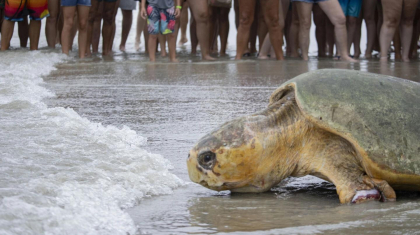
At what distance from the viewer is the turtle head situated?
217 centimetres

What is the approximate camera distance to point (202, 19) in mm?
7953

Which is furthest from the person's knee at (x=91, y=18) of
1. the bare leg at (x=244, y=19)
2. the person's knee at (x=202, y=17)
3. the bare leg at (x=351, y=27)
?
the bare leg at (x=351, y=27)

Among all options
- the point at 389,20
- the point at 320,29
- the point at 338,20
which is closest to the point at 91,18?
the point at 320,29

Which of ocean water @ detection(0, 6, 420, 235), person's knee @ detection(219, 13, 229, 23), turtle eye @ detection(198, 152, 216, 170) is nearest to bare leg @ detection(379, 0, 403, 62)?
person's knee @ detection(219, 13, 229, 23)

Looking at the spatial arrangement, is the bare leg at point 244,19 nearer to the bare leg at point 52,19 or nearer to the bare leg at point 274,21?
the bare leg at point 274,21

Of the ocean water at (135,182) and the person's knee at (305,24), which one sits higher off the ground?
the person's knee at (305,24)

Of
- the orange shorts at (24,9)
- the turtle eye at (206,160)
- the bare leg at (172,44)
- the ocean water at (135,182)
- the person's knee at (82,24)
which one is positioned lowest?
the ocean water at (135,182)

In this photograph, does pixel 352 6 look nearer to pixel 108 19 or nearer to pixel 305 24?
pixel 305 24

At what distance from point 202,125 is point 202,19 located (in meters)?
4.92

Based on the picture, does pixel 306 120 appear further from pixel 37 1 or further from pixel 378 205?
pixel 37 1

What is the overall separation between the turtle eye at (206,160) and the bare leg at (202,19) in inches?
231

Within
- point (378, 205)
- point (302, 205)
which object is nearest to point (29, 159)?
point (302, 205)

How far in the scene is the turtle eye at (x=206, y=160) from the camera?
2.19 meters

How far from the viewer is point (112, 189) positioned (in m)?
1.97
